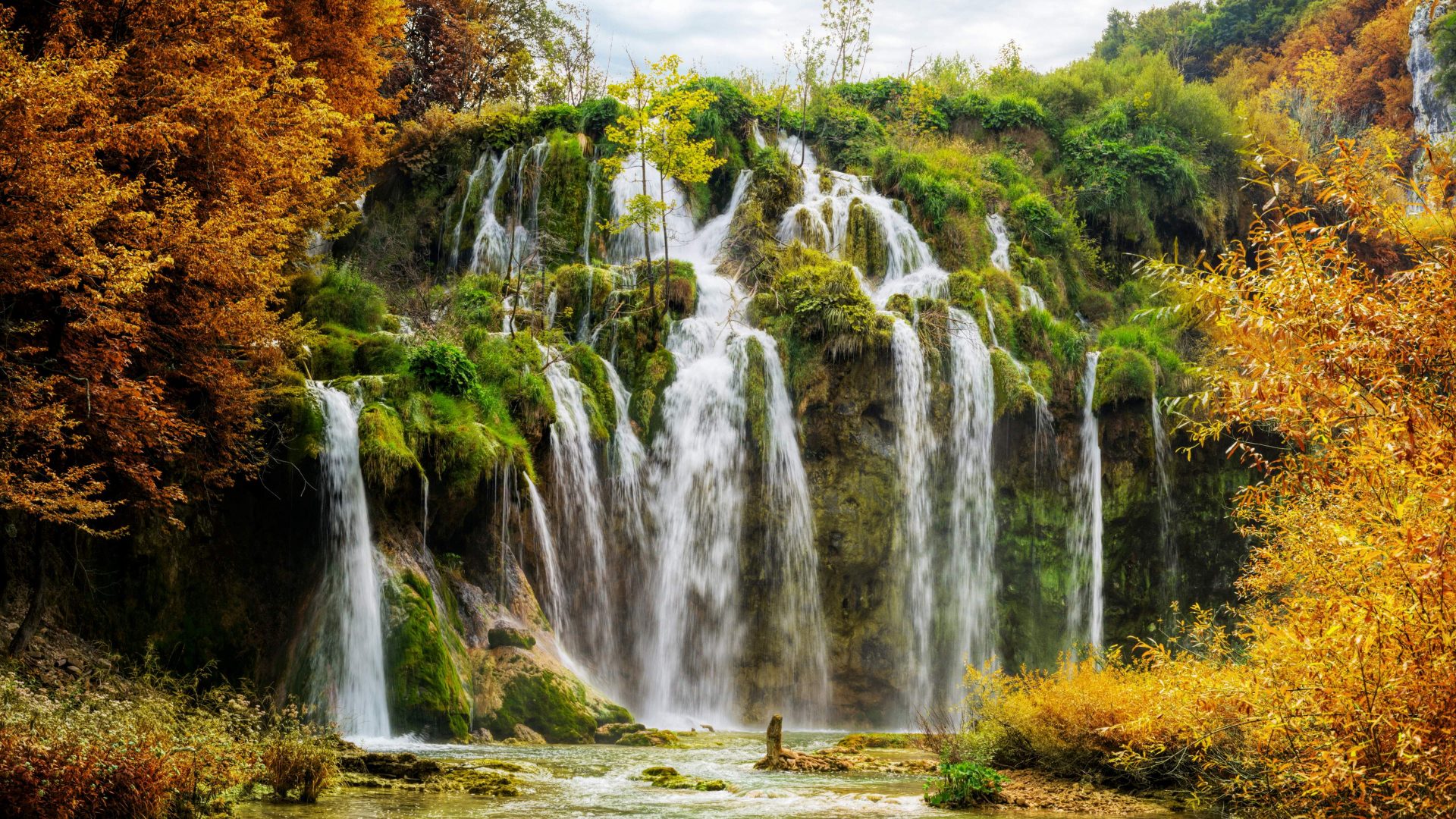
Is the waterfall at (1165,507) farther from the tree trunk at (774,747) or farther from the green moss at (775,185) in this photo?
the tree trunk at (774,747)

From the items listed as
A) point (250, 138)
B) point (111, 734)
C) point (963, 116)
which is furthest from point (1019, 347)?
point (111, 734)

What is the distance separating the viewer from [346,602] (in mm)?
15023

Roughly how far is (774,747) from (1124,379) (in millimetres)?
15991

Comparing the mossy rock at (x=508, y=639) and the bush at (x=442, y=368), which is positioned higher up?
the bush at (x=442, y=368)

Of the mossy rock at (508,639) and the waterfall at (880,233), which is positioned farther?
the waterfall at (880,233)

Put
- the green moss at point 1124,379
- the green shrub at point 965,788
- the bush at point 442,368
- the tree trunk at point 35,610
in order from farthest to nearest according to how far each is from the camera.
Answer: the green moss at point 1124,379 → the bush at point 442,368 → the tree trunk at point 35,610 → the green shrub at point 965,788

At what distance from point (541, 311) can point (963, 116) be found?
69.1ft

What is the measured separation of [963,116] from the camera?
37.7 meters

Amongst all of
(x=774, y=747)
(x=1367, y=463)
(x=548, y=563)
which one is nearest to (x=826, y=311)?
(x=548, y=563)

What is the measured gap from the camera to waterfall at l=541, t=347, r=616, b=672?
19172 millimetres

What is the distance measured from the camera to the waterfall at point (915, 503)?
2259cm

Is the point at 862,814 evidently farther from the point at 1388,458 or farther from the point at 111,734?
the point at 111,734

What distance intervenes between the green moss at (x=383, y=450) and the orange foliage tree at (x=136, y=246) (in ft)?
5.10

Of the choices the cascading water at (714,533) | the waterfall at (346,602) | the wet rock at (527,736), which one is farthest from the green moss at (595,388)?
the wet rock at (527,736)
